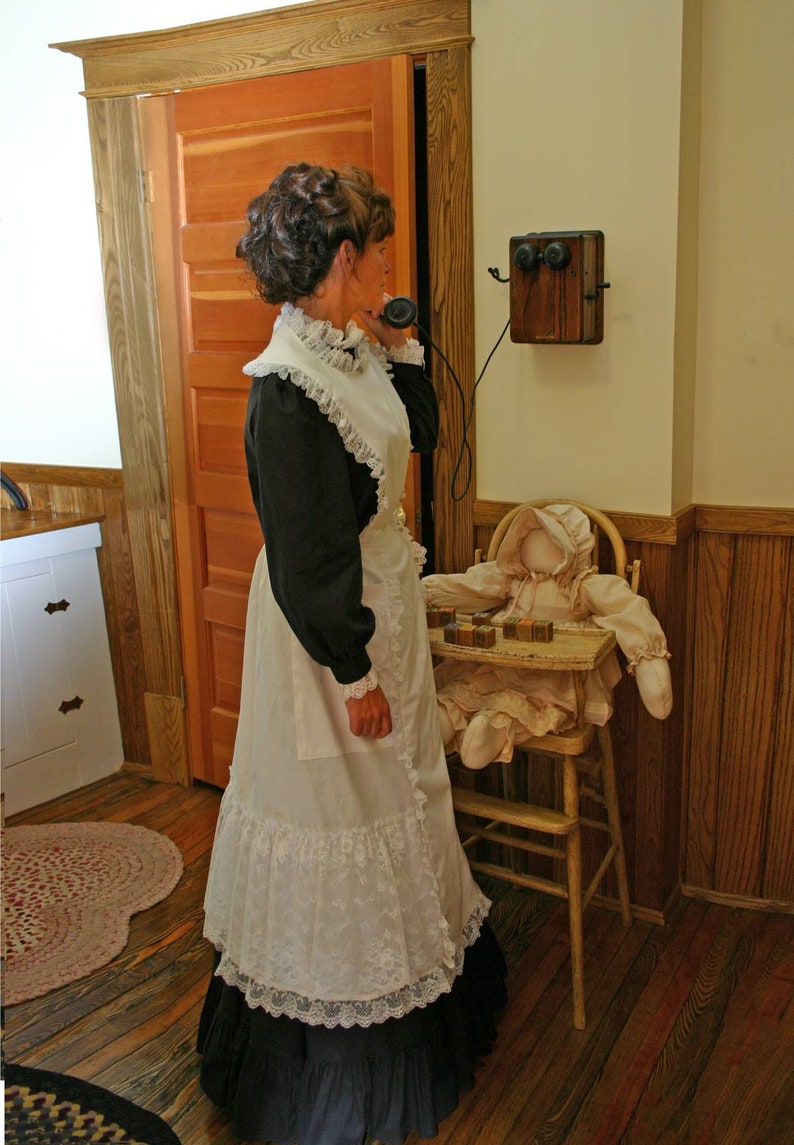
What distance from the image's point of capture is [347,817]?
5.99 ft

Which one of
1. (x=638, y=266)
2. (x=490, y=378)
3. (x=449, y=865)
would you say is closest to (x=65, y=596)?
(x=490, y=378)

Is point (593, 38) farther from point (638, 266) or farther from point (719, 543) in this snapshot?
point (719, 543)

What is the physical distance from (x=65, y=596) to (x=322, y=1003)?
6.09ft

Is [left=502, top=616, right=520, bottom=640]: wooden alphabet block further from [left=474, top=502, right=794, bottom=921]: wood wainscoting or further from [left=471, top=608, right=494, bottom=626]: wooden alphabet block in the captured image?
[left=474, top=502, right=794, bottom=921]: wood wainscoting

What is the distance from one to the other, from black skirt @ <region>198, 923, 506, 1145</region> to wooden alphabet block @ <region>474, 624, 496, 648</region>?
70cm

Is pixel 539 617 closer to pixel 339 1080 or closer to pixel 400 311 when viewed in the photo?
pixel 400 311

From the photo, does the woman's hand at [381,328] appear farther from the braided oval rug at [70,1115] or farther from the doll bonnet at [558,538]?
the braided oval rug at [70,1115]

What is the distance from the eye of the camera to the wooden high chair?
2.17 m

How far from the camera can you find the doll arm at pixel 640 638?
213 centimetres

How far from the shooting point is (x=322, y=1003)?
183 cm

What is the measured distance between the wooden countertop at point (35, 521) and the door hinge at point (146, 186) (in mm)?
995

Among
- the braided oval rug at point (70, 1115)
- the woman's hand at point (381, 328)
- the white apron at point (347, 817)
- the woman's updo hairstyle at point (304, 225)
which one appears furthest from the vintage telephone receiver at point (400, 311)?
the braided oval rug at point (70, 1115)

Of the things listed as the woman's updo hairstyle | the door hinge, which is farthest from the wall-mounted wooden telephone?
the door hinge

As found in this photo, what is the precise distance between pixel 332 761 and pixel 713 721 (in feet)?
3.69
